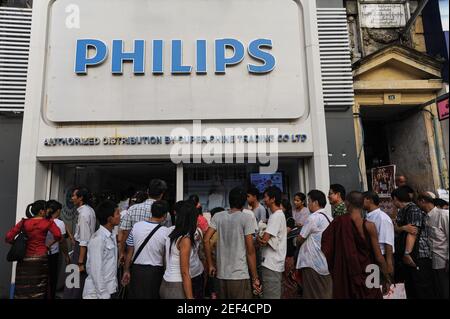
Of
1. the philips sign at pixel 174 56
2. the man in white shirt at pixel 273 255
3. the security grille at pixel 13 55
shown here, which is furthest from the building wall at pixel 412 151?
the security grille at pixel 13 55

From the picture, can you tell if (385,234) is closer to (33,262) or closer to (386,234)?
(386,234)

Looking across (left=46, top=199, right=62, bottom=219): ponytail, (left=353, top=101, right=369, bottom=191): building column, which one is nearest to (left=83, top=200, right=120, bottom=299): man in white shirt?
(left=46, top=199, right=62, bottom=219): ponytail

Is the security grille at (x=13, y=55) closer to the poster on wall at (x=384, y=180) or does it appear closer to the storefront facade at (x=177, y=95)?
the storefront facade at (x=177, y=95)

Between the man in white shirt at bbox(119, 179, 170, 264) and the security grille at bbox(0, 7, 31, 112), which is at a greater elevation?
the security grille at bbox(0, 7, 31, 112)

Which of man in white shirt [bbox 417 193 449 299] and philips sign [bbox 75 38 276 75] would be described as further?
philips sign [bbox 75 38 276 75]

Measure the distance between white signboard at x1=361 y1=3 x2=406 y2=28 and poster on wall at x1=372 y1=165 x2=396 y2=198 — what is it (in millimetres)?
4394

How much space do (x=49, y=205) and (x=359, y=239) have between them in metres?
4.73

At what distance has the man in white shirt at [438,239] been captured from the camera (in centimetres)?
443

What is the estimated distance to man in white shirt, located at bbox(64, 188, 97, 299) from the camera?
417 cm

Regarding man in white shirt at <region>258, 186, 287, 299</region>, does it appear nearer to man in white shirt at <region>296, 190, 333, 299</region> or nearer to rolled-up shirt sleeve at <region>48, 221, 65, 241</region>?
man in white shirt at <region>296, 190, 333, 299</region>

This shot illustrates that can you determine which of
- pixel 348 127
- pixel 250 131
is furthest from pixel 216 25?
pixel 348 127

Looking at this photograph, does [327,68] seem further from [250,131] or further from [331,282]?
[331,282]

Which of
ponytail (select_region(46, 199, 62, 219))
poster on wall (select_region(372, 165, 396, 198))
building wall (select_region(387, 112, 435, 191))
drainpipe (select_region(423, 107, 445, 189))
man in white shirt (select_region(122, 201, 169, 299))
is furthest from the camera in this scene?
building wall (select_region(387, 112, 435, 191))

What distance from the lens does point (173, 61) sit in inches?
269
